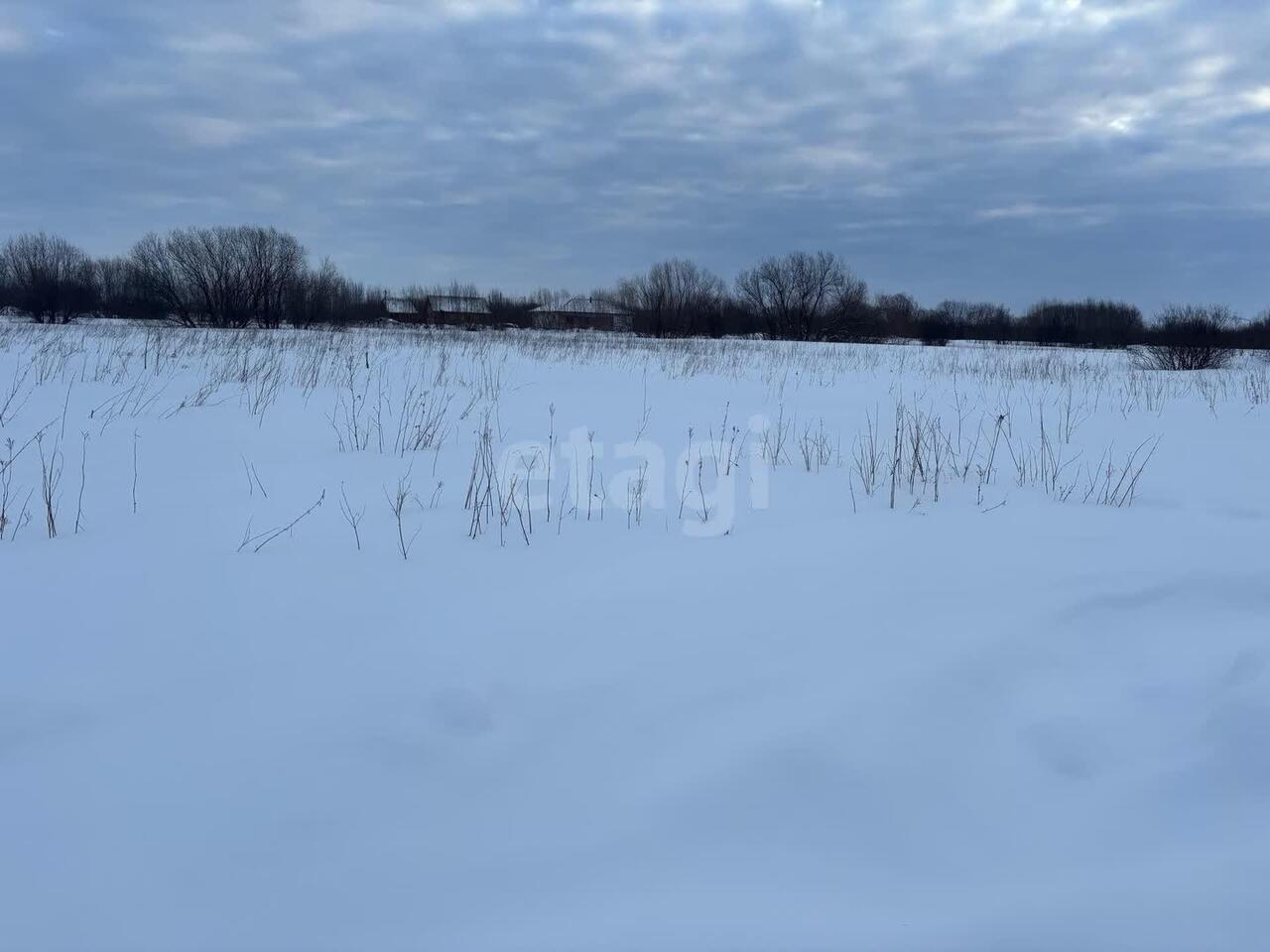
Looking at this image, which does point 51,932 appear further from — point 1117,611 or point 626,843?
point 1117,611

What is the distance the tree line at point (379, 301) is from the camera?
108 feet

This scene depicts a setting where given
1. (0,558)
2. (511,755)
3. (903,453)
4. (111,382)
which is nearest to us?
(511,755)

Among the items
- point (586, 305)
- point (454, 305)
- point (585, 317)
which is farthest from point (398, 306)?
point (586, 305)

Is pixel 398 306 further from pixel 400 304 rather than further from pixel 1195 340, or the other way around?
pixel 1195 340

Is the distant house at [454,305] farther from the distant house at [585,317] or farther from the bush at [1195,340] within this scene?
the bush at [1195,340]

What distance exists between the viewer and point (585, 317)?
57469 mm

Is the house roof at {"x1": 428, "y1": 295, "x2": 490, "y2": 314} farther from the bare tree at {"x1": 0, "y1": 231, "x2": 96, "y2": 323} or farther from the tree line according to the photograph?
the bare tree at {"x1": 0, "y1": 231, "x2": 96, "y2": 323}

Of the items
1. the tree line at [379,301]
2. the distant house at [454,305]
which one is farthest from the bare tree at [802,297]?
the distant house at [454,305]

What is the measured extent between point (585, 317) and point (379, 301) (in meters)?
14.9

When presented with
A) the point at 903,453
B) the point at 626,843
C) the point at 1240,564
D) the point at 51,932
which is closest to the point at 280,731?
the point at 51,932

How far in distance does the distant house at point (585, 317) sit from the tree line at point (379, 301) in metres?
1.09

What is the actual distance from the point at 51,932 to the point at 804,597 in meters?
2.14

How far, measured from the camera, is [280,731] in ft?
6.04

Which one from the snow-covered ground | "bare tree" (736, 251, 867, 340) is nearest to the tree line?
"bare tree" (736, 251, 867, 340)
